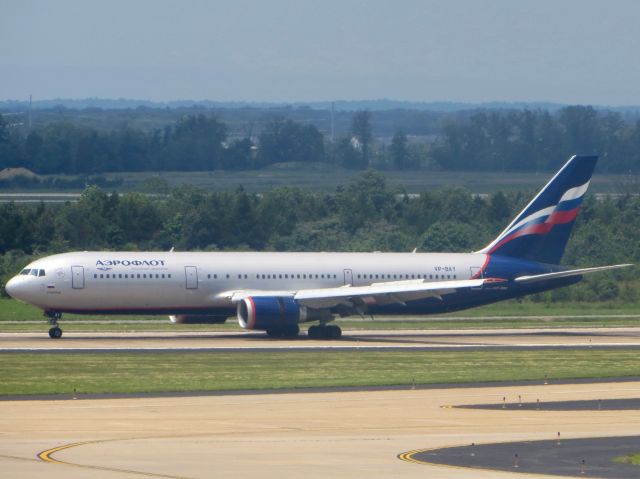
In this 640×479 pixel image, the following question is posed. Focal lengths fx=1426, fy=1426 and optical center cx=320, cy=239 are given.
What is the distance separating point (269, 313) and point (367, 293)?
4507 mm

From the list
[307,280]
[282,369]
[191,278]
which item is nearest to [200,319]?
[191,278]

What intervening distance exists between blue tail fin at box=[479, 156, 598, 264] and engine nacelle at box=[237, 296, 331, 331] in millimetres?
11799

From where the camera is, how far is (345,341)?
63.2m

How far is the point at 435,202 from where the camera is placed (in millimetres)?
126438

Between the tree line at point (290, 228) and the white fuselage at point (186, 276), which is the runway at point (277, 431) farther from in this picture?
the tree line at point (290, 228)

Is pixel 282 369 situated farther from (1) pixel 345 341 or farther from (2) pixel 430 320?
(2) pixel 430 320

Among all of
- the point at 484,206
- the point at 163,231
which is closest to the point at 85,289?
the point at 163,231

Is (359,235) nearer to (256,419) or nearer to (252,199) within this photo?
(252,199)

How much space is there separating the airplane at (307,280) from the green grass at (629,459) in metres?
33.4

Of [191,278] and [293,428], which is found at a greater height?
[191,278]

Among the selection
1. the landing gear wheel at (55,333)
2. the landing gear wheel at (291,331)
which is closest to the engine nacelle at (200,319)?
the landing gear wheel at (291,331)

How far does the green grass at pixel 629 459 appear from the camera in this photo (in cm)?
2922

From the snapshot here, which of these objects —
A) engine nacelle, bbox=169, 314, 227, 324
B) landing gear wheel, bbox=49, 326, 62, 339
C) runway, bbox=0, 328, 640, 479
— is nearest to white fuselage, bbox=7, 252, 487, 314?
engine nacelle, bbox=169, 314, 227, 324

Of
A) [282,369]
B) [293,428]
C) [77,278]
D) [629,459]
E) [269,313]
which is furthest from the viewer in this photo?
[269,313]
